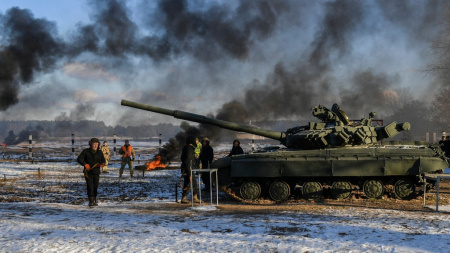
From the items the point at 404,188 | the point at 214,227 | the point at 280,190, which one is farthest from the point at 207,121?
the point at 214,227

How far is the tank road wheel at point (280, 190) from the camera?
12258 millimetres

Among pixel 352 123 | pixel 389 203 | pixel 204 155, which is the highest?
pixel 352 123

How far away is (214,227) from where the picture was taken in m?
8.08

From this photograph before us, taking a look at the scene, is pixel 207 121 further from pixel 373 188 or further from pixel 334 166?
pixel 373 188

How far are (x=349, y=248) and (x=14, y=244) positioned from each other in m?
4.95

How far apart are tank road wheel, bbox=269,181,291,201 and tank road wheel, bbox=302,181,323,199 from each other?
1.43ft

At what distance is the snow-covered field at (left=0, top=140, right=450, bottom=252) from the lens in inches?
260

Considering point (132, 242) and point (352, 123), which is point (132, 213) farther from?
point (352, 123)

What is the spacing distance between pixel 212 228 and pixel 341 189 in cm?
526

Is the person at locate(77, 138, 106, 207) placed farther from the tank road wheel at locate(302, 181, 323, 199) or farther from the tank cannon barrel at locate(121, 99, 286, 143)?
the tank road wheel at locate(302, 181, 323, 199)

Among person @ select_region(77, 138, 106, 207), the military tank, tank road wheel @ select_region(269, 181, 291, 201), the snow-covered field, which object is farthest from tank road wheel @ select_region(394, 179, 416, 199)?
person @ select_region(77, 138, 106, 207)

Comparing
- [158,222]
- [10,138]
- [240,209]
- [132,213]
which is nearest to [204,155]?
[240,209]

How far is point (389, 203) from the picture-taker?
37.6ft

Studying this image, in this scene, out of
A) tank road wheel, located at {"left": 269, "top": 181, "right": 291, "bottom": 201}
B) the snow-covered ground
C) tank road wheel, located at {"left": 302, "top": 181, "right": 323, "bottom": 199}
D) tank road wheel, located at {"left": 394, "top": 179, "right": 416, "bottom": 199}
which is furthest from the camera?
tank road wheel, located at {"left": 269, "top": 181, "right": 291, "bottom": 201}
